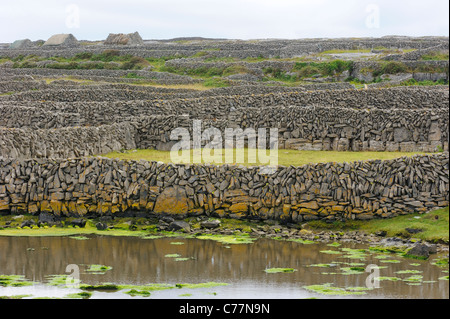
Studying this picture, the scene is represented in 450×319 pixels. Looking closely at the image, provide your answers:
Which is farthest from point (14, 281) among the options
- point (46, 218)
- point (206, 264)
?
point (46, 218)

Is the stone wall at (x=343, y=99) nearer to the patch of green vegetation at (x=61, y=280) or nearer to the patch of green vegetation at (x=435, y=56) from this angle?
Result: the patch of green vegetation at (x=435, y=56)

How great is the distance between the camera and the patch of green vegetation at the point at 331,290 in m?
14.3

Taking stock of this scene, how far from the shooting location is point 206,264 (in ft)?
55.5

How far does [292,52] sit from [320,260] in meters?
47.5

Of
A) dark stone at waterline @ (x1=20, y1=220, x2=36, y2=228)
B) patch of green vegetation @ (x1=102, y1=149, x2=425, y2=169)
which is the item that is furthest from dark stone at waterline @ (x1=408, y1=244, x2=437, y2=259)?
dark stone at waterline @ (x1=20, y1=220, x2=36, y2=228)

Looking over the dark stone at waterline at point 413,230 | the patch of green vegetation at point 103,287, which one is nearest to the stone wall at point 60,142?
the patch of green vegetation at point 103,287

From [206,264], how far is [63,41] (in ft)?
248

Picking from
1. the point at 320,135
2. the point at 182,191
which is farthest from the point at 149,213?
the point at 320,135

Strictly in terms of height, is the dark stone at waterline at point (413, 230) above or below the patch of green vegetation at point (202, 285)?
above

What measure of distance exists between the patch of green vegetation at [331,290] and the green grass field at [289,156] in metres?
8.25

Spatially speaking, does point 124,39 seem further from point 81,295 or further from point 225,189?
point 81,295

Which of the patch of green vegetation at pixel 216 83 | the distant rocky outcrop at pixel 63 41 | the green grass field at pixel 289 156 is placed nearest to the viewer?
the green grass field at pixel 289 156

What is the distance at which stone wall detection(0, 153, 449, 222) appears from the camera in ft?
67.2

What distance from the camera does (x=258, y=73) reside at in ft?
168
